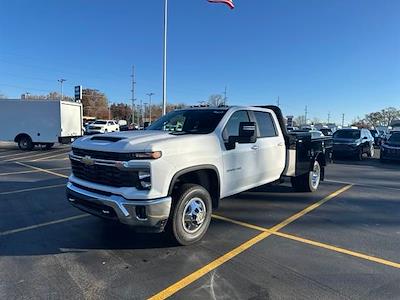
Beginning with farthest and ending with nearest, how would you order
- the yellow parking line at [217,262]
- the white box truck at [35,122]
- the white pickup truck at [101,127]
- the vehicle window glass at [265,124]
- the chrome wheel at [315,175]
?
the white pickup truck at [101,127] < the white box truck at [35,122] < the chrome wheel at [315,175] < the vehicle window glass at [265,124] < the yellow parking line at [217,262]

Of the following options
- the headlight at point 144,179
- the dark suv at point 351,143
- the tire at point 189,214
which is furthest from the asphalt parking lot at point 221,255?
the dark suv at point 351,143

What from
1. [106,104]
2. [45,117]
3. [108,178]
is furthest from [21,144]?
[106,104]

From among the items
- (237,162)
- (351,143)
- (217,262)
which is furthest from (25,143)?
(217,262)

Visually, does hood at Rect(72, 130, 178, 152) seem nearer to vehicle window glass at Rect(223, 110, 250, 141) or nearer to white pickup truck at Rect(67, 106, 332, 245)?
white pickup truck at Rect(67, 106, 332, 245)

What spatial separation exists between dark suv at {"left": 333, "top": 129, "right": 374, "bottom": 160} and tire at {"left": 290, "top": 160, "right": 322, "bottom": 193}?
1097 cm

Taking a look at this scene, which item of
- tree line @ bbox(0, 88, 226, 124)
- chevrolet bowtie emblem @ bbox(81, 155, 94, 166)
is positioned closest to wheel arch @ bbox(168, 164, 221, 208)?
chevrolet bowtie emblem @ bbox(81, 155, 94, 166)

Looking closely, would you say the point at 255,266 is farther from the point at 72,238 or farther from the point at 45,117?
the point at 45,117

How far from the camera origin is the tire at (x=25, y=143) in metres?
22.3

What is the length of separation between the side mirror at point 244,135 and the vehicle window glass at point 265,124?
0.99 metres

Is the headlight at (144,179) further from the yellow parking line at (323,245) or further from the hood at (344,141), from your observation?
the hood at (344,141)

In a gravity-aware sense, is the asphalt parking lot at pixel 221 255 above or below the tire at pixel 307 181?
below

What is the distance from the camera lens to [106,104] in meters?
113

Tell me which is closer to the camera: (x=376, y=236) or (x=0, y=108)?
(x=376, y=236)

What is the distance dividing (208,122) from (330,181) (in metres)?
6.50
